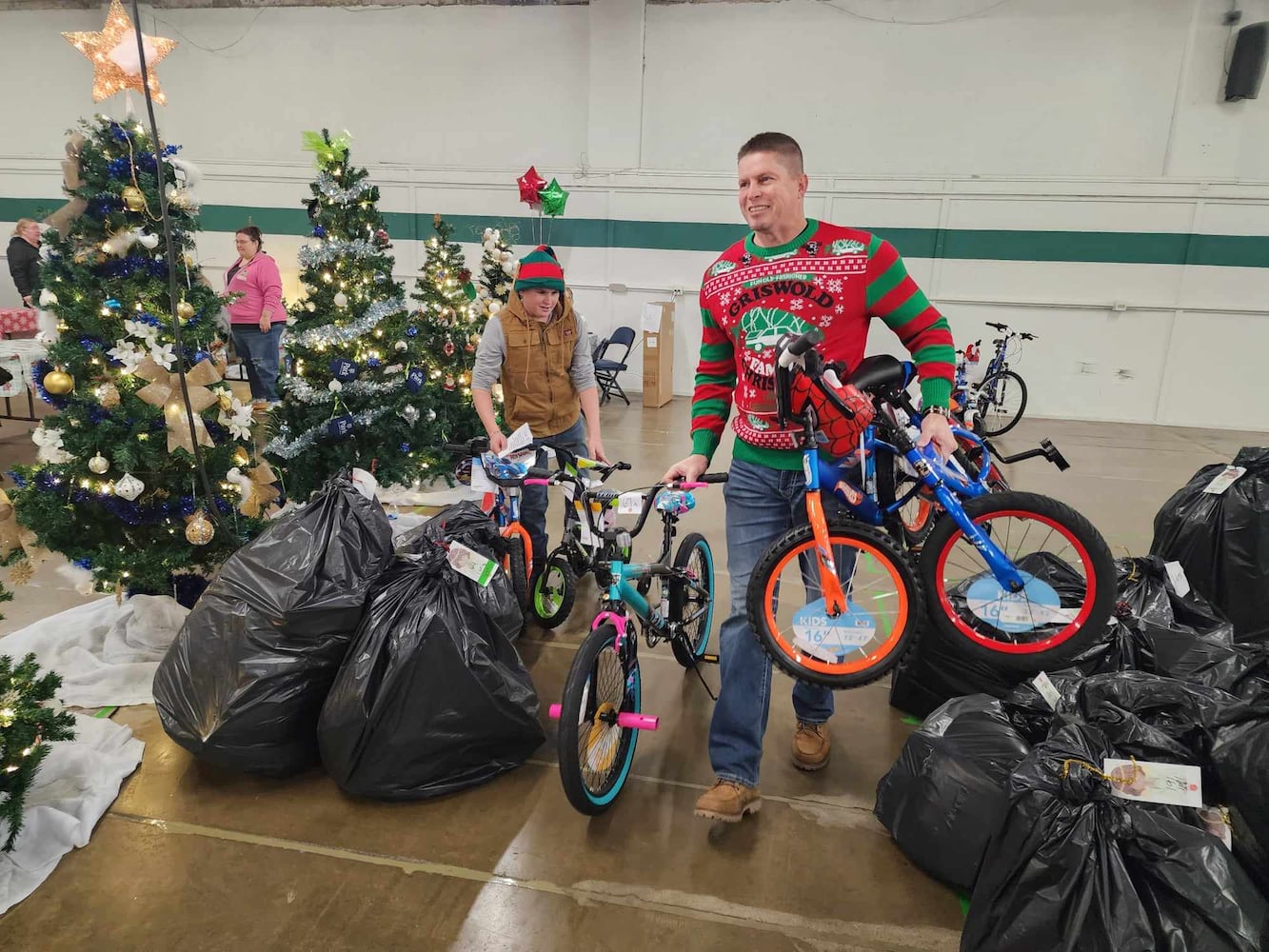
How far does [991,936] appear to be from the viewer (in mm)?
1335

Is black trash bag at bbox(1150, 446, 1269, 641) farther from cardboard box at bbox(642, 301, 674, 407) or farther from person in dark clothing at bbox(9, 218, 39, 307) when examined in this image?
person in dark clothing at bbox(9, 218, 39, 307)

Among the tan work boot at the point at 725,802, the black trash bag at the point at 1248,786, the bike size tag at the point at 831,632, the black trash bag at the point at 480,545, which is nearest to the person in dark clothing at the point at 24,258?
the black trash bag at the point at 480,545

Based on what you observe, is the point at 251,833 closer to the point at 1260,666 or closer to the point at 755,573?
the point at 755,573

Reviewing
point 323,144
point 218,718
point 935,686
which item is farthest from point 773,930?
point 323,144

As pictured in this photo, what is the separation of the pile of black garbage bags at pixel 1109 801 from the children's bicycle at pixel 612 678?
73cm

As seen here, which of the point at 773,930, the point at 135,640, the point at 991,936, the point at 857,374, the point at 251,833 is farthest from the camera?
the point at 135,640

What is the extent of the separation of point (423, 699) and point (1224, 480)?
2634 mm

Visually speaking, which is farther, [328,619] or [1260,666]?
[328,619]

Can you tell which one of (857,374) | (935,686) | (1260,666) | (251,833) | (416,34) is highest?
(416,34)

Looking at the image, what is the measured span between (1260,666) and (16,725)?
2755 millimetres

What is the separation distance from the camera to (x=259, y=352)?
588cm

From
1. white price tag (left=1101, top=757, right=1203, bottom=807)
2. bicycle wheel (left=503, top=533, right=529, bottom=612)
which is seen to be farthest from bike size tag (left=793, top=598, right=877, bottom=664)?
bicycle wheel (left=503, top=533, right=529, bottom=612)

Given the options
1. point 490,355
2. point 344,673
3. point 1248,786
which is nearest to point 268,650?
point 344,673

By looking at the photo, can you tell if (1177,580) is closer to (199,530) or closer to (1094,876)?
(1094,876)
